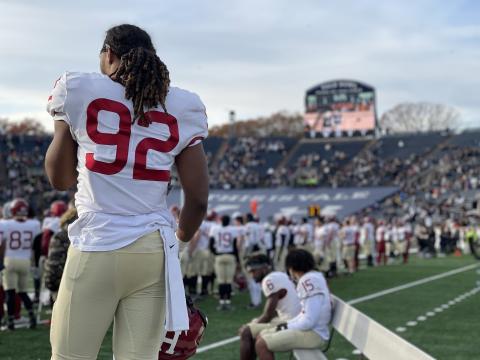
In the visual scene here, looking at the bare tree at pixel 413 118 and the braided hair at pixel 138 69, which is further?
the bare tree at pixel 413 118

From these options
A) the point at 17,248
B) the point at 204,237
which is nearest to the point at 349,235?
the point at 204,237

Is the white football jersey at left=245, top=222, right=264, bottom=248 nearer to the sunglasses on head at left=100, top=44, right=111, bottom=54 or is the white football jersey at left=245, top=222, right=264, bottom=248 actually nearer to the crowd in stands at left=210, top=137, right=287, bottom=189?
the sunglasses on head at left=100, top=44, right=111, bottom=54

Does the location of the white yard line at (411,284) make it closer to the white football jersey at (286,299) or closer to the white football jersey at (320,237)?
the white football jersey at (320,237)

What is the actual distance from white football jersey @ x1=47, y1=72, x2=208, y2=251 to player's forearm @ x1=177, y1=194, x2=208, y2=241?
6.8 inches

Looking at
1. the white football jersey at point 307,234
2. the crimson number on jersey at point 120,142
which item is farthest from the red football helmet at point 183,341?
the white football jersey at point 307,234

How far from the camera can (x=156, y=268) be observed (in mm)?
2812

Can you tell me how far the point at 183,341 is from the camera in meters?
3.35

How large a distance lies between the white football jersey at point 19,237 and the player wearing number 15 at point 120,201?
25.5 ft

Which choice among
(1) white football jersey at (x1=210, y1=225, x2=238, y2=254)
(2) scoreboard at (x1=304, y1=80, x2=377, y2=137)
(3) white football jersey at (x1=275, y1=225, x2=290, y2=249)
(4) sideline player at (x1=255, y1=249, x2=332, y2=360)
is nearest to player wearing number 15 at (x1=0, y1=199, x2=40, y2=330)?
(1) white football jersey at (x1=210, y1=225, x2=238, y2=254)

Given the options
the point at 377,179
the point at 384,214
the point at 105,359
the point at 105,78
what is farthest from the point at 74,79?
the point at 377,179

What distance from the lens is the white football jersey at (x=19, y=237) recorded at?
10320mm

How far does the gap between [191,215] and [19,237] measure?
788cm

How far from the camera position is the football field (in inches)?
332

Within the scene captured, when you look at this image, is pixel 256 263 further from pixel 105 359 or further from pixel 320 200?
pixel 320 200
